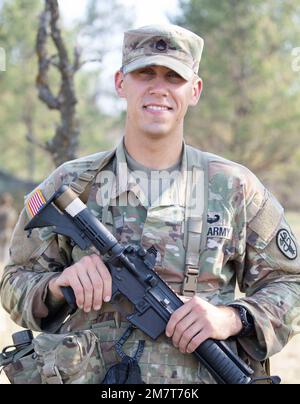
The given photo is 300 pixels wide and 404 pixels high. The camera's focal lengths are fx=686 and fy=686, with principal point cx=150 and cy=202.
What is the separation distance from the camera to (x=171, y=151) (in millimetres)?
2711

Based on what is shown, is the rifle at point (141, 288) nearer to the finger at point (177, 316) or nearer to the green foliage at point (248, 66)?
the finger at point (177, 316)

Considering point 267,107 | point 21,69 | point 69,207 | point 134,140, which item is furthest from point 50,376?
point 21,69

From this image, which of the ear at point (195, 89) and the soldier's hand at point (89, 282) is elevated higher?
the ear at point (195, 89)

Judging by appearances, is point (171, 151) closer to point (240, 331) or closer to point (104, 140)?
point (240, 331)

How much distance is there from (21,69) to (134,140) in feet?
93.5

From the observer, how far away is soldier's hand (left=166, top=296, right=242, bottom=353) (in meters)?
2.44

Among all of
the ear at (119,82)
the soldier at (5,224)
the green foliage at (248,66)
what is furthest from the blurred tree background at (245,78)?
the ear at (119,82)

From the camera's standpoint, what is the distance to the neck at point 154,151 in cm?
267

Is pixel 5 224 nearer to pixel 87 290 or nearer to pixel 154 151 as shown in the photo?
pixel 154 151

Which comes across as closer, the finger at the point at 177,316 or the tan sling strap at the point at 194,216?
the finger at the point at 177,316

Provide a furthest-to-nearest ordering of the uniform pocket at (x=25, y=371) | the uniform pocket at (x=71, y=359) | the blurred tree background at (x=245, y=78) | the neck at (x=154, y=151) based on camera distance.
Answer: the blurred tree background at (x=245, y=78) < the neck at (x=154, y=151) < the uniform pocket at (x=25, y=371) < the uniform pocket at (x=71, y=359)

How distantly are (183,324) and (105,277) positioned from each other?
32 centimetres

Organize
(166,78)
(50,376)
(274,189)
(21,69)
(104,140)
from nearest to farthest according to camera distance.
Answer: (50,376) → (166,78) → (274,189) → (21,69) → (104,140)

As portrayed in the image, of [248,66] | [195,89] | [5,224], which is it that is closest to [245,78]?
[248,66]
